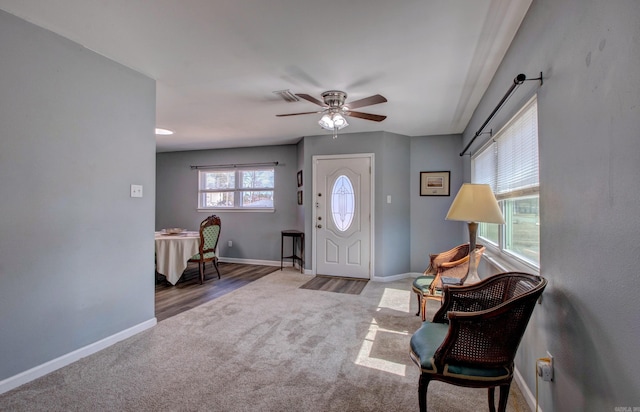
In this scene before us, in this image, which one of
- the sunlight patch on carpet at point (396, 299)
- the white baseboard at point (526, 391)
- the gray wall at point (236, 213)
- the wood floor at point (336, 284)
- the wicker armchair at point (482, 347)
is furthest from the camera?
the gray wall at point (236, 213)

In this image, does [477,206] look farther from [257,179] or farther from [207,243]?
[257,179]

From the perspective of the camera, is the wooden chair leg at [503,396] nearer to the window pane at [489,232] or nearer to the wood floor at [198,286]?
the window pane at [489,232]

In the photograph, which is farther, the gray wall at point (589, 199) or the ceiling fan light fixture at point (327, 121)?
the ceiling fan light fixture at point (327, 121)

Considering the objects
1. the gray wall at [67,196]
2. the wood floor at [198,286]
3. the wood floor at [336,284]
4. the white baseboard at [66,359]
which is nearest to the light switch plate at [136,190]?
the gray wall at [67,196]

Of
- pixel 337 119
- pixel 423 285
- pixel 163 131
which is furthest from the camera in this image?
pixel 163 131

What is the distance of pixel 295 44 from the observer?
7.58 ft

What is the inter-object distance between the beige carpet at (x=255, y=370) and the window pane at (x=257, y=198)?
3.14 meters

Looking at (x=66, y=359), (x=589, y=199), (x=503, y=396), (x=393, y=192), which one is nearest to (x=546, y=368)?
(x=503, y=396)

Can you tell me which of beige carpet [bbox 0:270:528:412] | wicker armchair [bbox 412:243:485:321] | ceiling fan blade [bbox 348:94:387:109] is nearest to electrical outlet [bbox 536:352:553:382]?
beige carpet [bbox 0:270:528:412]

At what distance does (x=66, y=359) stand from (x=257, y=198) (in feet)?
14.3

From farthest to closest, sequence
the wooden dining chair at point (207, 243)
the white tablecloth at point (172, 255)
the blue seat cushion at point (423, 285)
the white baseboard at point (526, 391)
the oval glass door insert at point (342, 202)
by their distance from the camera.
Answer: the oval glass door insert at point (342, 202) → the wooden dining chair at point (207, 243) → the white tablecloth at point (172, 255) → the blue seat cushion at point (423, 285) → the white baseboard at point (526, 391)

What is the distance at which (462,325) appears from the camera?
1.47 metres

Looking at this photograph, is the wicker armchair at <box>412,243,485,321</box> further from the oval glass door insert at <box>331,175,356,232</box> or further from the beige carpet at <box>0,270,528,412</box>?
the oval glass door insert at <box>331,175,356,232</box>

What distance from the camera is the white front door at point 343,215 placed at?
5000mm
